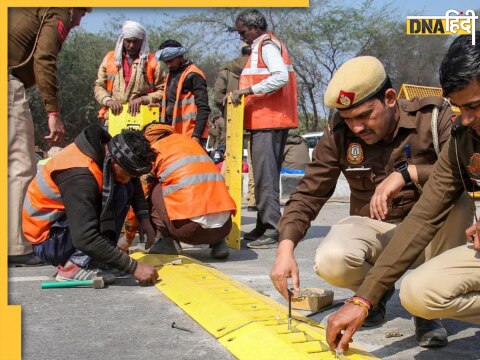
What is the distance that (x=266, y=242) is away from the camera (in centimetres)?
602

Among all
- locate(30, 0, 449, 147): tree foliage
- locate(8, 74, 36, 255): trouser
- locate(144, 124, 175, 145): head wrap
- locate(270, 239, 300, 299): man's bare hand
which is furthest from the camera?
locate(30, 0, 449, 147): tree foliage

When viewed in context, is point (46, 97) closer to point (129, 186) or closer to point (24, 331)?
point (129, 186)

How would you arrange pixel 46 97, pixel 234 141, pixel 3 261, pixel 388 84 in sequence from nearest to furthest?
pixel 388 84 < pixel 3 261 < pixel 46 97 < pixel 234 141

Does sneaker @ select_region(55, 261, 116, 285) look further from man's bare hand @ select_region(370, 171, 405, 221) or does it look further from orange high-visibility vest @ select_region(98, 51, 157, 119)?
orange high-visibility vest @ select_region(98, 51, 157, 119)

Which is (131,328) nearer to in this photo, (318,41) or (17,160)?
(17,160)

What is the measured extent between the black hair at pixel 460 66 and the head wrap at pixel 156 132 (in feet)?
10.1

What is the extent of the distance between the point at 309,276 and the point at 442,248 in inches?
65.6

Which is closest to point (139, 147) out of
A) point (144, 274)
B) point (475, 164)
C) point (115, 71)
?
point (144, 274)

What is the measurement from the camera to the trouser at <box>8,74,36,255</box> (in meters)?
5.07

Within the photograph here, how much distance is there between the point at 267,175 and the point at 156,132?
1153 millimetres

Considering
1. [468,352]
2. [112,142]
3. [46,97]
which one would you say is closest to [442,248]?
[468,352]

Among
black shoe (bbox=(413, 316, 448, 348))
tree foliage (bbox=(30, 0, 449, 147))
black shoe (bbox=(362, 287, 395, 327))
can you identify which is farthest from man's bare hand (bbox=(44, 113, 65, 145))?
tree foliage (bbox=(30, 0, 449, 147))

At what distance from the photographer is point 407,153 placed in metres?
3.50

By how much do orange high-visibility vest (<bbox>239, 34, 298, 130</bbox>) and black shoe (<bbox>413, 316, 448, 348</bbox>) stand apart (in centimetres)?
315
